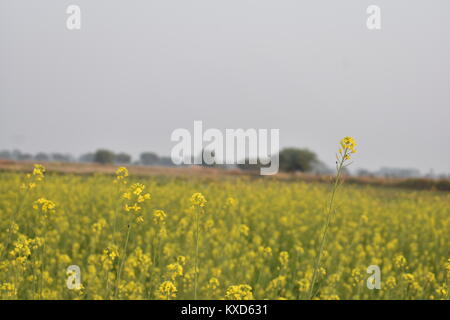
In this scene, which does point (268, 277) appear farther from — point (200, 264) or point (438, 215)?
point (438, 215)

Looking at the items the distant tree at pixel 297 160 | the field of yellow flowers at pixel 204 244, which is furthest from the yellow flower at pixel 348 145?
the distant tree at pixel 297 160

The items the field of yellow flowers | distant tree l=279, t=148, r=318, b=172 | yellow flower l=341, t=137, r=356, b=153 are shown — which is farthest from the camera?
distant tree l=279, t=148, r=318, b=172

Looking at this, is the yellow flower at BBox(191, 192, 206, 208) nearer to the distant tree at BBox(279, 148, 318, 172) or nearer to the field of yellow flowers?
the field of yellow flowers

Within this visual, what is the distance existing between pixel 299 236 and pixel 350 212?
2.40 metres

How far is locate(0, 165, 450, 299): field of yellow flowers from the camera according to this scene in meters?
3.27

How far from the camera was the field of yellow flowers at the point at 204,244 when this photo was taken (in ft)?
10.7

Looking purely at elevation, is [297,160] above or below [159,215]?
above

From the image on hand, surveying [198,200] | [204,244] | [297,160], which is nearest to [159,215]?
[198,200]

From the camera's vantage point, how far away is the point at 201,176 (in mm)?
14016

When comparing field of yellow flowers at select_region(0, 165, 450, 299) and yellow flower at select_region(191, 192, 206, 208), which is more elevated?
yellow flower at select_region(191, 192, 206, 208)

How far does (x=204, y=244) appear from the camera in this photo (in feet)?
18.7

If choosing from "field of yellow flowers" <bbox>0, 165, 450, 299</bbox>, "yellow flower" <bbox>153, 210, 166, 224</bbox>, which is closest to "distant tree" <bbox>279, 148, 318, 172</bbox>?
"field of yellow flowers" <bbox>0, 165, 450, 299</bbox>

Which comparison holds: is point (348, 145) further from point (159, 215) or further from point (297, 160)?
point (297, 160)
